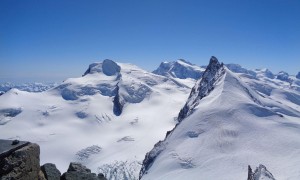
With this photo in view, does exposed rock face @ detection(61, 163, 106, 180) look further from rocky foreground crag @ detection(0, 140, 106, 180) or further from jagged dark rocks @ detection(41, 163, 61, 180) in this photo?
rocky foreground crag @ detection(0, 140, 106, 180)

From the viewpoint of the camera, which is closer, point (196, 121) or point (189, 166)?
point (189, 166)

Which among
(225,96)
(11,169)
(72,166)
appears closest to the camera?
(11,169)

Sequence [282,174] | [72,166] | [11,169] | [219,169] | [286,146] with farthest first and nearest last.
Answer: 1. [286,146]
2. [219,169]
3. [282,174]
4. [72,166]
5. [11,169]

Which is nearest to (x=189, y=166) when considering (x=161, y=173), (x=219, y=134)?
(x=161, y=173)

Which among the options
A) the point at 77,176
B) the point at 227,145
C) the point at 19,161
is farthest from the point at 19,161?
the point at 227,145

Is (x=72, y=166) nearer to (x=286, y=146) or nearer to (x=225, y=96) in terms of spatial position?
(x=286, y=146)

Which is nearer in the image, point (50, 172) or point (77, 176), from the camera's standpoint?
point (50, 172)

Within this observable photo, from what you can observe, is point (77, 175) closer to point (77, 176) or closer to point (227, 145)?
point (77, 176)

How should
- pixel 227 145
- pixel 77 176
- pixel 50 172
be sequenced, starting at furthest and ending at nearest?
pixel 227 145
pixel 77 176
pixel 50 172
